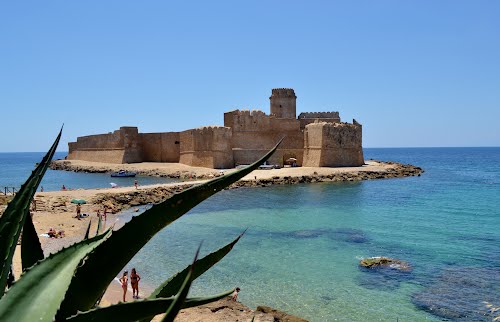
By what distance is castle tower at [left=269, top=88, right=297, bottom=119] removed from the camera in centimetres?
3978

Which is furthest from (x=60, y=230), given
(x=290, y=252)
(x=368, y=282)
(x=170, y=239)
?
(x=368, y=282)

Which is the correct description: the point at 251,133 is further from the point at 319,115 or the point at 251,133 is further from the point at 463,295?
the point at 463,295

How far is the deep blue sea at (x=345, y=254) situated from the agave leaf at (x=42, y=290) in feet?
21.2

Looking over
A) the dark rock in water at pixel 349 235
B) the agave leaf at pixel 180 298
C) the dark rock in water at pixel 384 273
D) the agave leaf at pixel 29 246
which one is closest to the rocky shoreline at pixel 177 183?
the dark rock in water at pixel 349 235

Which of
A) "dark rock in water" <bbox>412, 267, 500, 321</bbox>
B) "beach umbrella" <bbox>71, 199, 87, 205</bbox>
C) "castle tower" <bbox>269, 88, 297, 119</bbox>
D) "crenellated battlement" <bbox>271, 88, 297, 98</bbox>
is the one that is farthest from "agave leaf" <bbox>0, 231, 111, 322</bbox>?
"crenellated battlement" <bbox>271, 88, 297, 98</bbox>

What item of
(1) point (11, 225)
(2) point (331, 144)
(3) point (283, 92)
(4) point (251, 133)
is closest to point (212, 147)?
(4) point (251, 133)

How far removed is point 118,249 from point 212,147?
33099 millimetres

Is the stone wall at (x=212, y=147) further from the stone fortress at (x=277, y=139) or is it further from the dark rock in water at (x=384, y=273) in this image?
the dark rock in water at (x=384, y=273)

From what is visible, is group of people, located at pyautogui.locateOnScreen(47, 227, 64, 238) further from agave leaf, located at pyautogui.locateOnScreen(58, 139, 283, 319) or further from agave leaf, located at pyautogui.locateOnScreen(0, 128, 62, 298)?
agave leaf, located at pyautogui.locateOnScreen(58, 139, 283, 319)

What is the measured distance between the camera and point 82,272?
99 cm

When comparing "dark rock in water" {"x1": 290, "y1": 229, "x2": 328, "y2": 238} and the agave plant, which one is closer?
the agave plant

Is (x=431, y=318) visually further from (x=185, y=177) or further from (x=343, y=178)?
(x=185, y=177)

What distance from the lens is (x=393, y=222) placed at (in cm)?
1745

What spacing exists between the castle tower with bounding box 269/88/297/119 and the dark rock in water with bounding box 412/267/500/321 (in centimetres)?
2985
